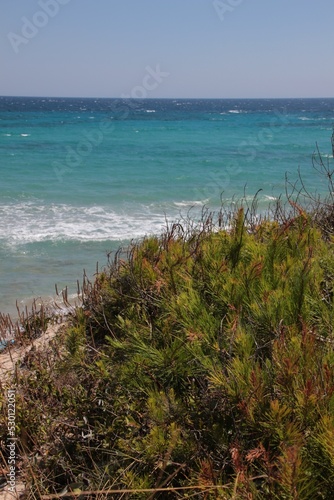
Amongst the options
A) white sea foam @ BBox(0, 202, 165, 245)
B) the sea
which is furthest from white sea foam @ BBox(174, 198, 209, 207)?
white sea foam @ BBox(0, 202, 165, 245)

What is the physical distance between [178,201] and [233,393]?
14.9 m

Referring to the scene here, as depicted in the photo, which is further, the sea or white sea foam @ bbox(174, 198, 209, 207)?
white sea foam @ bbox(174, 198, 209, 207)

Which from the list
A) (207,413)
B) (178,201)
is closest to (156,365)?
(207,413)

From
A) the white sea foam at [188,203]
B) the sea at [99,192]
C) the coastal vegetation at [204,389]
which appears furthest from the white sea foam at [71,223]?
the coastal vegetation at [204,389]

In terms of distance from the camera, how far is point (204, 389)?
2.61 meters

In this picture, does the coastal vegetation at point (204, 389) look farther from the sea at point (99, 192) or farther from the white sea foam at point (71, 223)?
the white sea foam at point (71, 223)

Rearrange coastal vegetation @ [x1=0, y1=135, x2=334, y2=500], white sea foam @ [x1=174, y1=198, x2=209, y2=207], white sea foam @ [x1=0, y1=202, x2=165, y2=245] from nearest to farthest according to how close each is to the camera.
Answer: coastal vegetation @ [x1=0, y1=135, x2=334, y2=500] < white sea foam @ [x1=0, y1=202, x2=165, y2=245] < white sea foam @ [x1=174, y1=198, x2=209, y2=207]

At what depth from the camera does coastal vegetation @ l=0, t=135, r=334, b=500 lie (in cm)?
210

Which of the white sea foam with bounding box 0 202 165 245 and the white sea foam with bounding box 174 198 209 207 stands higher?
the white sea foam with bounding box 174 198 209 207

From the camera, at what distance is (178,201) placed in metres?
17.0

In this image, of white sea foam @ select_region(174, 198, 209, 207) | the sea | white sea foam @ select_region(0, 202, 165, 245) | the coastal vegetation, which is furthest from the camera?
white sea foam @ select_region(174, 198, 209, 207)

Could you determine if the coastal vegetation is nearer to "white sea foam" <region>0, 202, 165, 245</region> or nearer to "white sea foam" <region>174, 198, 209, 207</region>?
"white sea foam" <region>0, 202, 165, 245</region>

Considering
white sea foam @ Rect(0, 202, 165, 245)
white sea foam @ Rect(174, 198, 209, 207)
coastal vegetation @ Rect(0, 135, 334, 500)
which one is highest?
coastal vegetation @ Rect(0, 135, 334, 500)

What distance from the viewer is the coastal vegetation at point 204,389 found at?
2100mm
